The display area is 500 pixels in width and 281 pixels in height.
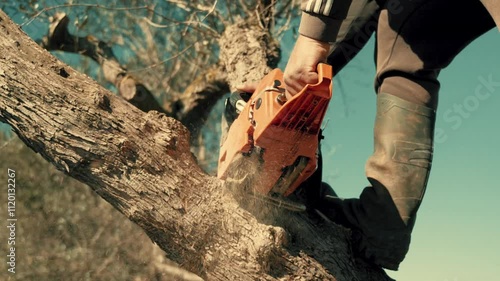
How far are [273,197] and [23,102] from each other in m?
0.96

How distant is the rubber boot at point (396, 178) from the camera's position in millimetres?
2035

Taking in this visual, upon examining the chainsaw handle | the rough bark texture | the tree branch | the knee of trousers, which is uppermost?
the chainsaw handle

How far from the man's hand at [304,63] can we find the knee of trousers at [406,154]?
398mm

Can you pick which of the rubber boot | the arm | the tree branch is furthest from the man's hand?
the tree branch

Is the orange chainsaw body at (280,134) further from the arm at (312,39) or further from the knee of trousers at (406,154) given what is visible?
the knee of trousers at (406,154)

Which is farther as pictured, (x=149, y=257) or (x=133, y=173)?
(x=149, y=257)

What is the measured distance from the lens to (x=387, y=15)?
214cm

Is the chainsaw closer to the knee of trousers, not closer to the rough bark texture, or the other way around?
the rough bark texture

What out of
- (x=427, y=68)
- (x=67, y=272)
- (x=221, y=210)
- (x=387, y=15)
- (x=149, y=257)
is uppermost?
(x=387, y=15)

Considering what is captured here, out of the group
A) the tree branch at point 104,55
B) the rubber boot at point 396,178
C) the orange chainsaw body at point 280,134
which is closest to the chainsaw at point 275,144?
the orange chainsaw body at point 280,134

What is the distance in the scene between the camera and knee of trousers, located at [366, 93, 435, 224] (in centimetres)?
203

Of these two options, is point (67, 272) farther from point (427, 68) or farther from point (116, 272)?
point (427, 68)

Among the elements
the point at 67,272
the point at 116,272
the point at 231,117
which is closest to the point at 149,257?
the point at 116,272

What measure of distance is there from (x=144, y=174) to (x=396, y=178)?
0.92 meters
